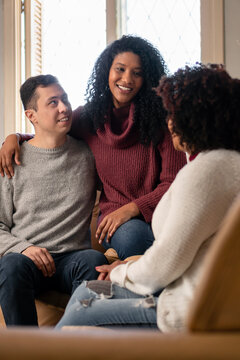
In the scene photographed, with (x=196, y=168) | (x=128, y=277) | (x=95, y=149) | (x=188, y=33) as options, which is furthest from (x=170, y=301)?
(x=188, y=33)

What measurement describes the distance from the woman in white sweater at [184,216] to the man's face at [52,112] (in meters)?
0.93

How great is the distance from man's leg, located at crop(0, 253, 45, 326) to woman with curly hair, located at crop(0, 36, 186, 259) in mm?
362

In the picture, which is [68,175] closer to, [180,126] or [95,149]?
[95,149]

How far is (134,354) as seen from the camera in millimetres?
587

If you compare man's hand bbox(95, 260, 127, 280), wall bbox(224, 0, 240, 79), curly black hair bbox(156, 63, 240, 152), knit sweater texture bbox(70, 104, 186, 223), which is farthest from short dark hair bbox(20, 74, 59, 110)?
wall bbox(224, 0, 240, 79)

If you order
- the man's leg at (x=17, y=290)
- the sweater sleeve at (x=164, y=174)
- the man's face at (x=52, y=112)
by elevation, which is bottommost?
the man's leg at (x=17, y=290)

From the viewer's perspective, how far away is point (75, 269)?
1.87m

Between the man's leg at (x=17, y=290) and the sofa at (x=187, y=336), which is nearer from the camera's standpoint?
the sofa at (x=187, y=336)

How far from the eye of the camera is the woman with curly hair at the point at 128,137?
199cm

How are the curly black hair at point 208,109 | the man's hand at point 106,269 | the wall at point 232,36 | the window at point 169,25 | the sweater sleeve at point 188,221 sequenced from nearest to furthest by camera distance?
the sweater sleeve at point 188,221
the curly black hair at point 208,109
the man's hand at point 106,269
the wall at point 232,36
the window at point 169,25

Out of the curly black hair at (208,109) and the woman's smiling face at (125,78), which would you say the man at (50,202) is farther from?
the curly black hair at (208,109)

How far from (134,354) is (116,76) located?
169 centimetres

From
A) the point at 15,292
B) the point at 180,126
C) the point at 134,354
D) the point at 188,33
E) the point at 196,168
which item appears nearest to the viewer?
the point at 134,354

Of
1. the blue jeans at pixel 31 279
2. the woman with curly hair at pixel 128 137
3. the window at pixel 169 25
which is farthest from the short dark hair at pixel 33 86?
the window at pixel 169 25
